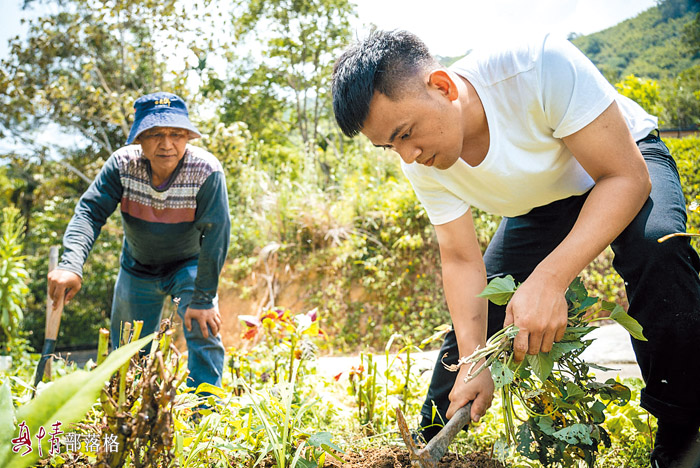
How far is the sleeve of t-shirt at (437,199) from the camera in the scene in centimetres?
179

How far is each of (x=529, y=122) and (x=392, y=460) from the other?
1.09 metres

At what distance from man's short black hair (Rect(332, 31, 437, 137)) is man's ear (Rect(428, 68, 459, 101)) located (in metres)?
0.05

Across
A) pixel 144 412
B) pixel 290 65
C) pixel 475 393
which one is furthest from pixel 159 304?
pixel 290 65

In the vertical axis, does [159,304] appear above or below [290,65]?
below

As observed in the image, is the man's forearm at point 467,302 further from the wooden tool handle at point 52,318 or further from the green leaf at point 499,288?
the wooden tool handle at point 52,318

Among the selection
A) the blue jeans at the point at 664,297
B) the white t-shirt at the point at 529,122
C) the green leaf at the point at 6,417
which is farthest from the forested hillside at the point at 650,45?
the green leaf at the point at 6,417

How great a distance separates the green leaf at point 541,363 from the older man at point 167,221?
1.70 meters

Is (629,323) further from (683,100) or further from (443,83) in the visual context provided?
(683,100)

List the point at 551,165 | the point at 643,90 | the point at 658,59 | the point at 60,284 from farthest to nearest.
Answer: the point at 643,90 < the point at 658,59 < the point at 60,284 < the point at 551,165

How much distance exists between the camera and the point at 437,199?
182 centimetres

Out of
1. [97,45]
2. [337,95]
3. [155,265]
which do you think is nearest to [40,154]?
[97,45]

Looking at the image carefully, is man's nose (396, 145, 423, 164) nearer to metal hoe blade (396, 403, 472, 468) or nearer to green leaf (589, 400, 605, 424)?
metal hoe blade (396, 403, 472, 468)

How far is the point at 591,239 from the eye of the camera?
1.27m

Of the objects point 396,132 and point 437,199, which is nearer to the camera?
point 396,132
